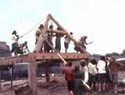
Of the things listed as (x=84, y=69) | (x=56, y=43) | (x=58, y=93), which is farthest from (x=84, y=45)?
(x=84, y=69)

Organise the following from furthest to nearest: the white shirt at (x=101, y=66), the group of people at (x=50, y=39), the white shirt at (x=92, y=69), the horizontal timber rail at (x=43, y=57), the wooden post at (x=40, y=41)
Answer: the group of people at (x=50, y=39) → the wooden post at (x=40, y=41) → the horizontal timber rail at (x=43, y=57) → the white shirt at (x=101, y=66) → the white shirt at (x=92, y=69)

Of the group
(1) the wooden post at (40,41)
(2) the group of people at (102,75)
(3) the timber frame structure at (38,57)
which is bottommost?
(2) the group of people at (102,75)

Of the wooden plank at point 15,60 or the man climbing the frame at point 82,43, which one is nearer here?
the wooden plank at point 15,60

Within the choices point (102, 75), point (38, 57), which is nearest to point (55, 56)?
point (38, 57)

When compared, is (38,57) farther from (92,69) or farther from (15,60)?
(92,69)

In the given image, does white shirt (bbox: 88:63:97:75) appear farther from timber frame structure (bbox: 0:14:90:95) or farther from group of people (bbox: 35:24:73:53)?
group of people (bbox: 35:24:73:53)

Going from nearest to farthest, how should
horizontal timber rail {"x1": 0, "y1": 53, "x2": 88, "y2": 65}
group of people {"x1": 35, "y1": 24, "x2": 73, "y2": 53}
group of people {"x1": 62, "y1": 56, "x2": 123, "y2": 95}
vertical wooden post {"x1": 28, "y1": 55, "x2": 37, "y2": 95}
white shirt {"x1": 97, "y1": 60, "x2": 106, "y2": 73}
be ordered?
1. group of people {"x1": 62, "y1": 56, "x2": 123, "y2": 95}
2. white shirt {"x1": 97, "y1": 60, "x2": 106, "y2": 73}
3. vertical wooden post {"x1": 28, "y1": 55, "x2": 37, "y2": 95}
4. horizontal timber rail {"x1": 0, "y1": 53, "x2": 88, "y2": 65}
5. group of people {"x1": 35, "y1": 24, "x2": 73, "y2": 53}

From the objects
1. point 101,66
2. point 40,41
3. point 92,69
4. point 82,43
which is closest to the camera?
point 92,69

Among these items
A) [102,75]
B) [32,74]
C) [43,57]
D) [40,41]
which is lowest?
[102,75]

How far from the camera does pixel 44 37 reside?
22156mm

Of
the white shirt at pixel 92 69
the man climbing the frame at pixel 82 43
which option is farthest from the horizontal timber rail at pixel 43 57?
the white shirt at pixel 92 69

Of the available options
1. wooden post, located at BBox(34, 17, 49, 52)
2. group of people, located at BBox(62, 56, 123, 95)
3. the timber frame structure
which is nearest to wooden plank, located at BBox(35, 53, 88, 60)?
the timber frame structure

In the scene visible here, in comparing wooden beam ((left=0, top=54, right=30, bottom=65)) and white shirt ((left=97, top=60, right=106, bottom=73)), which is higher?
wooden beam ((left=0, top=54, right=30, bottom=65))

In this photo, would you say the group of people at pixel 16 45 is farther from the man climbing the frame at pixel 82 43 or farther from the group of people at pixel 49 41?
the man climbing the frame at pixel 82 43
